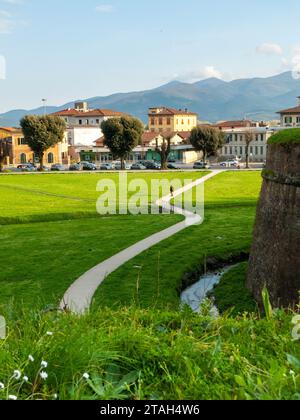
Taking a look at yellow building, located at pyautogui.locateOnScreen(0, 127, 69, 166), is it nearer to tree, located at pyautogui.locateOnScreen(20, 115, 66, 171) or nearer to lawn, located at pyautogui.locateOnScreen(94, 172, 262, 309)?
tree, located at pyautogui.locateOnScreen(20, 115, 66, 171)

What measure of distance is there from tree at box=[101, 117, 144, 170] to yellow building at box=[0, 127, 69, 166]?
1953cm

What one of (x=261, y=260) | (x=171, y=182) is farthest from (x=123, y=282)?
(x=171, y=182)

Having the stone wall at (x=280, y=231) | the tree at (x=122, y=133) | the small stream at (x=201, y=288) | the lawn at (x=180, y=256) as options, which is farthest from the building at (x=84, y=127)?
the stone wall at (x=280, y=231)

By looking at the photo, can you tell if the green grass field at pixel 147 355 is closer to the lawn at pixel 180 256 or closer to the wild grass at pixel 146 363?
the wild grass at pixel 146 363

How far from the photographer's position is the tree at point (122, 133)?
3263 inches

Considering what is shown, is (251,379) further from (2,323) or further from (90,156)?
(90,156)

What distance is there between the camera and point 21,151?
99.6 metres

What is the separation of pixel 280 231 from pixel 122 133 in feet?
217

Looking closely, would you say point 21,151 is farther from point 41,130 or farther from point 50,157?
point 41,130

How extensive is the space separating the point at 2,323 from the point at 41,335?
672 mm

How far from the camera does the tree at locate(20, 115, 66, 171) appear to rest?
80.1m

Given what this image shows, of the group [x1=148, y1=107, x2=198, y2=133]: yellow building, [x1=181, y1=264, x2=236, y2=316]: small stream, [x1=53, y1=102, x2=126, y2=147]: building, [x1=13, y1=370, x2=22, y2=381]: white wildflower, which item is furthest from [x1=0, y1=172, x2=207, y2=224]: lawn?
[x1=148, y1=107, x2=198, y2=133]: yellow building

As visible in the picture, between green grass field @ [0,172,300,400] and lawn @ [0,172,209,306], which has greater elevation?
green grass field @ [0,172,300,400]

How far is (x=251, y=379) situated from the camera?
15.5 ft
